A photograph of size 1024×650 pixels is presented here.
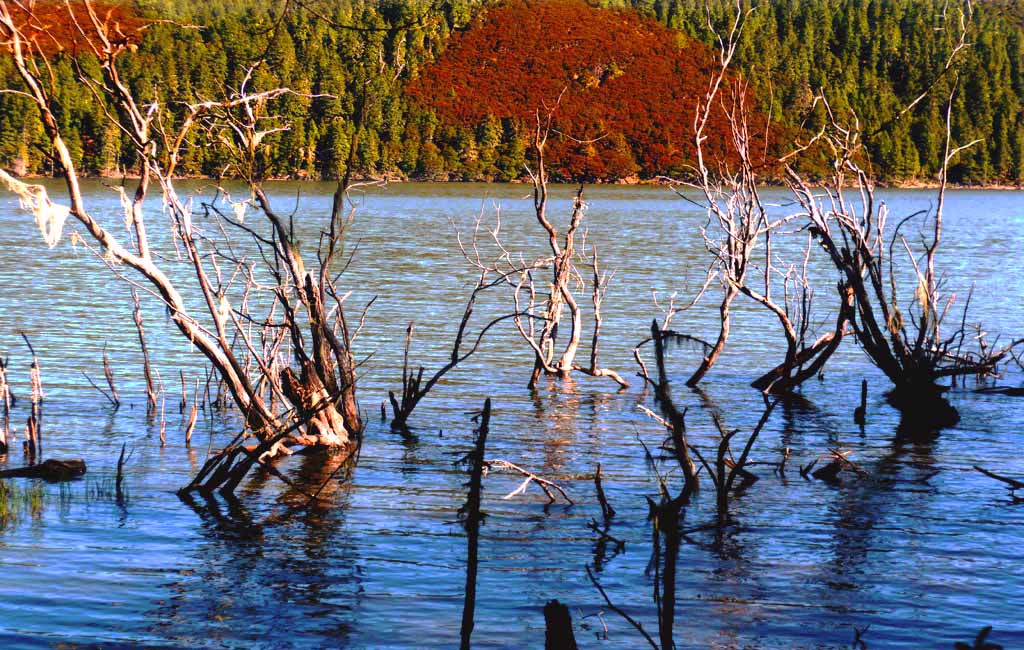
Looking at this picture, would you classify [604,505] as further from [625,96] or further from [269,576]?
[625,96]

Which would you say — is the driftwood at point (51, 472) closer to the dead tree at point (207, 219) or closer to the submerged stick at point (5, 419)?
the submerged stick at point (5, 419)

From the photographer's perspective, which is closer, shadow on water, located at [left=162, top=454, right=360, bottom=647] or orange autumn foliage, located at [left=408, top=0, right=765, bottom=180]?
shadow on water, located at [left=162, top=454, right=360, bottom=647]

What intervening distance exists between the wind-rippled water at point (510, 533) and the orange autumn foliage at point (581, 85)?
12566 cm

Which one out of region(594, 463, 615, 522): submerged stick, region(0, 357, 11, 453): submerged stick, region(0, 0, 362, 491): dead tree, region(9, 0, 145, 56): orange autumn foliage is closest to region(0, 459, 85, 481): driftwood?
Result: region(0, 357, 11, 453): submerged stick

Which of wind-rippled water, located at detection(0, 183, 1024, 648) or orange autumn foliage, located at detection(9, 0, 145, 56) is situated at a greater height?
orange autumn foliage, located at detection(9, 0, 145, 56)

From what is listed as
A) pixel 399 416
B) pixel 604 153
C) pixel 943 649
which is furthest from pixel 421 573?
pixel 604 153

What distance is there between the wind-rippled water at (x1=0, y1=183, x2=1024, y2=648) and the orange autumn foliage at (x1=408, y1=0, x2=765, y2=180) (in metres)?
126

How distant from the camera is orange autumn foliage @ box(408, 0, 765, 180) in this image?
150 meters

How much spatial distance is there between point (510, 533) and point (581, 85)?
174 metres

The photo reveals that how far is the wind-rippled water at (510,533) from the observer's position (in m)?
6.93

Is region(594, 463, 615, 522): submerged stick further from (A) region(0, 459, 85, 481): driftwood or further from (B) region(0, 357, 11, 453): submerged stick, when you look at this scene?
(B) region(0, 357, 11, 453): submerged stick

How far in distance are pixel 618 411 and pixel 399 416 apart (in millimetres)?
2791

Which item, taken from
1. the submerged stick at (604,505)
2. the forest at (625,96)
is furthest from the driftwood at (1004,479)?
the forest at (625,96)

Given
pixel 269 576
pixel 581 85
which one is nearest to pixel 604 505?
pixel 269 576
